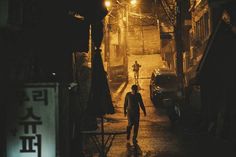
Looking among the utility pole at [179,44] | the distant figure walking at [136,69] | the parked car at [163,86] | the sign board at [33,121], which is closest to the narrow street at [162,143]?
the utility pole at [179,44]

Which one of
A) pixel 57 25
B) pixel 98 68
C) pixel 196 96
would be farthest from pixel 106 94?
pixel 196 96

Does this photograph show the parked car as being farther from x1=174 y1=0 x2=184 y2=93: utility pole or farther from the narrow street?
x1=174 y1=0 x2=184 y2=93: utility pole

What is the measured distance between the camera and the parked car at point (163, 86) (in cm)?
3131

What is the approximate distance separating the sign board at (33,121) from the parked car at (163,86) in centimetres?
2488

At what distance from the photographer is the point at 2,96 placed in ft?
21.5

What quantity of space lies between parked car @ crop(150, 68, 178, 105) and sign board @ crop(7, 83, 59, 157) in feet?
81.6

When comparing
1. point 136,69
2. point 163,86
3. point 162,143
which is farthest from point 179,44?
point 136,69

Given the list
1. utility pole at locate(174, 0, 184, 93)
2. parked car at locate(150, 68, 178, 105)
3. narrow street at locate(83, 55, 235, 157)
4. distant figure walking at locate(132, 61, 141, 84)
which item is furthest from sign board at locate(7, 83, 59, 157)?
distant figure walking at locate(132, 61, 141, 84)

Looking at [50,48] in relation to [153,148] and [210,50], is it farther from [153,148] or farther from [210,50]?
[210,50]

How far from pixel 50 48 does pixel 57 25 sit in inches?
22.2

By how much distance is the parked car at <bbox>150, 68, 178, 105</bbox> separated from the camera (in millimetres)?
31312

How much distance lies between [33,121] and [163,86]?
2621 centimetres

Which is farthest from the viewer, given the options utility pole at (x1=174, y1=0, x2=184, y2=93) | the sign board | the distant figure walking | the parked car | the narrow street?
the distant figure walking

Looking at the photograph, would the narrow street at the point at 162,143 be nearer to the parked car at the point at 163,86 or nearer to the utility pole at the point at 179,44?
the utility pole at the point at 179,44
